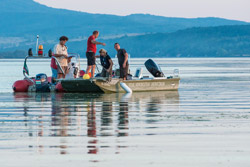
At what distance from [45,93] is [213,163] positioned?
701 inches

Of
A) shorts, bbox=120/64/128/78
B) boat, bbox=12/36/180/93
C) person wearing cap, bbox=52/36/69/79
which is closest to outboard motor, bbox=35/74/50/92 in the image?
boat, bbox=12/36/180/93

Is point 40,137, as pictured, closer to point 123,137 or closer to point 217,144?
point 123,137

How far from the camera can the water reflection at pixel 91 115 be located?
39.2 feet

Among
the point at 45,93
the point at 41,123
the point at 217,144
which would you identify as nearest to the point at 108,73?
the point at 45,93

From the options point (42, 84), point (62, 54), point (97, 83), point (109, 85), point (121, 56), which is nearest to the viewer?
point (97, 83)

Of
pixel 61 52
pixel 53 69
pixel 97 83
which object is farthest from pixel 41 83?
pixel 97 83

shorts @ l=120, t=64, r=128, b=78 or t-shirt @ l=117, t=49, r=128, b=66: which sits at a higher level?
t-shirt @ l=117, t=49, r=128, b=66

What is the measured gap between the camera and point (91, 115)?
16469 mm

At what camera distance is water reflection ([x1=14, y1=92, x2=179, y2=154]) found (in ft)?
39.2

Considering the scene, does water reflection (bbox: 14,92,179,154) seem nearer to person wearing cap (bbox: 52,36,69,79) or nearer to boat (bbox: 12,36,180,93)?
boat (bbox: 12,36,180,93)

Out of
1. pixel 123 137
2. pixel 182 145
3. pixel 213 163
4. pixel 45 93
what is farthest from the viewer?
pixel 45 93

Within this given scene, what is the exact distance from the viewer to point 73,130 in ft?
43.2

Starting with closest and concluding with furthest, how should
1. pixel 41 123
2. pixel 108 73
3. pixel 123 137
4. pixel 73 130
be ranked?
pixel 123 137 < pixel 73 130 < pixel 41 123 < pixel 108 73

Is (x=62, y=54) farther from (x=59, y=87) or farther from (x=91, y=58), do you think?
(x=59, y=87)
